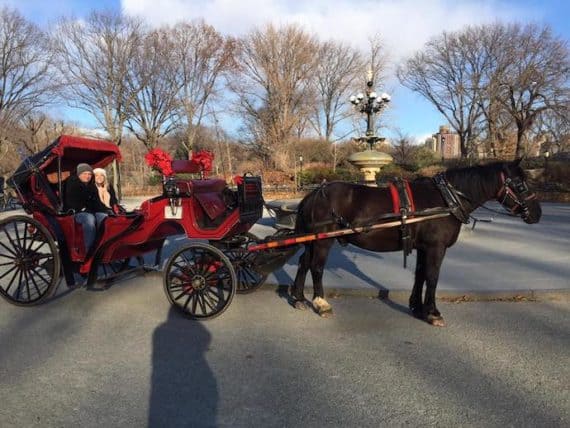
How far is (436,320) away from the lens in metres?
4.89

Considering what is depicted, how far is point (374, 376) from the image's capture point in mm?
3727

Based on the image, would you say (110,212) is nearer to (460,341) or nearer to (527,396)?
(460,341)

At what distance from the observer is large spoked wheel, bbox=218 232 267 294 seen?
18.7 ft

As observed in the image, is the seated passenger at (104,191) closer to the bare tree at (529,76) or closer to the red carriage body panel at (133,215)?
the red carriage body panel at (133,215)

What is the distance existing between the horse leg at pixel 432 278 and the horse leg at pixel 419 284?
16cm

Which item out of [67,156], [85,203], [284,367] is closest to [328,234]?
[284,367]

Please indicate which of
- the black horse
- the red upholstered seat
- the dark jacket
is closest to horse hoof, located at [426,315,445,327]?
the black horse

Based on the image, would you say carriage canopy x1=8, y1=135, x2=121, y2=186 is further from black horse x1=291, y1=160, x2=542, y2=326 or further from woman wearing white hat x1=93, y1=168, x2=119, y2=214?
black horse x1=291, y1=160, x2=542, y2=326

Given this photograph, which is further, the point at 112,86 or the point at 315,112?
the point at 315,112

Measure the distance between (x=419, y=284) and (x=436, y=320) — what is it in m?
0.46

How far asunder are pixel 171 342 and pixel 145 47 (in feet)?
111

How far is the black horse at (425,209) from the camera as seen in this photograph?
487 centimetres

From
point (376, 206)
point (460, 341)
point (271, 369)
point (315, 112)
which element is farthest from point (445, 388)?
point (315, 112)

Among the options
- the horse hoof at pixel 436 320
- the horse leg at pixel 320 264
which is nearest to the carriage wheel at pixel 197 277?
the horse leg at pixel 320 264
